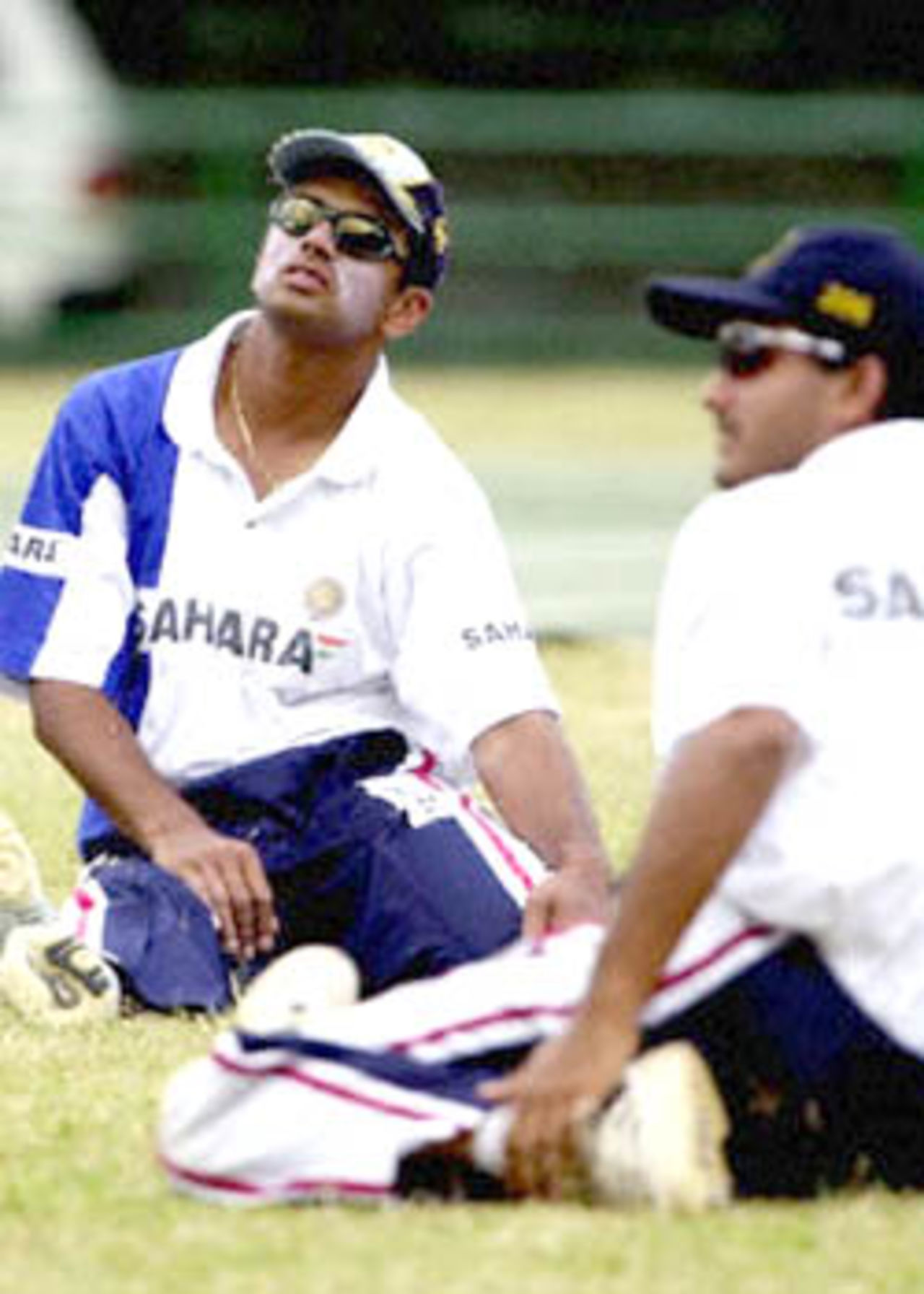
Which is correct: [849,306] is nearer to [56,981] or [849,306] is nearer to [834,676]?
[834,676]

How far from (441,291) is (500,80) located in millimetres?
2884

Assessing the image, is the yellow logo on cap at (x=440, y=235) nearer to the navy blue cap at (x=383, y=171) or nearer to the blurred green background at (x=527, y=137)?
the navy blue cap at (x=383, y=171)

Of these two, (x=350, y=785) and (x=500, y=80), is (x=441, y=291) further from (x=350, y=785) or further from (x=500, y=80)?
(x=350, y=785)

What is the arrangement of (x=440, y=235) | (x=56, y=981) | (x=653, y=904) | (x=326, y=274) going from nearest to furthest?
(x=653, y=904)
(x=56, y=981)
(x=326, y=274)
(x=440, y=235)

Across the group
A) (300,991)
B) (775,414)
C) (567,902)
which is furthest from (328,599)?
(775,414)

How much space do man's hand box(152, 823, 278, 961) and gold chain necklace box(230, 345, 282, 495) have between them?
64 cm

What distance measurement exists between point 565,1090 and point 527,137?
65.5ft

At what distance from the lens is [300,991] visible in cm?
613

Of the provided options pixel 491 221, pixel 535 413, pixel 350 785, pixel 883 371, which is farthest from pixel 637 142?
pixel 883 371

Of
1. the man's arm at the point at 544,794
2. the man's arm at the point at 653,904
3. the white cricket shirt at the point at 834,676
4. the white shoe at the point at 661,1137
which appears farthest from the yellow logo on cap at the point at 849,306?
the man's arm at the point at 544,794

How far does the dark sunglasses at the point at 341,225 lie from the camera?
7.48 m

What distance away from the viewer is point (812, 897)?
5605 mm

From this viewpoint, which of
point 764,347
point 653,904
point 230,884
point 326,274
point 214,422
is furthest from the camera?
point 214,422

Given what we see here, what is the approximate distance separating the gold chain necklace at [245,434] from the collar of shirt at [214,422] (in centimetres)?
3
